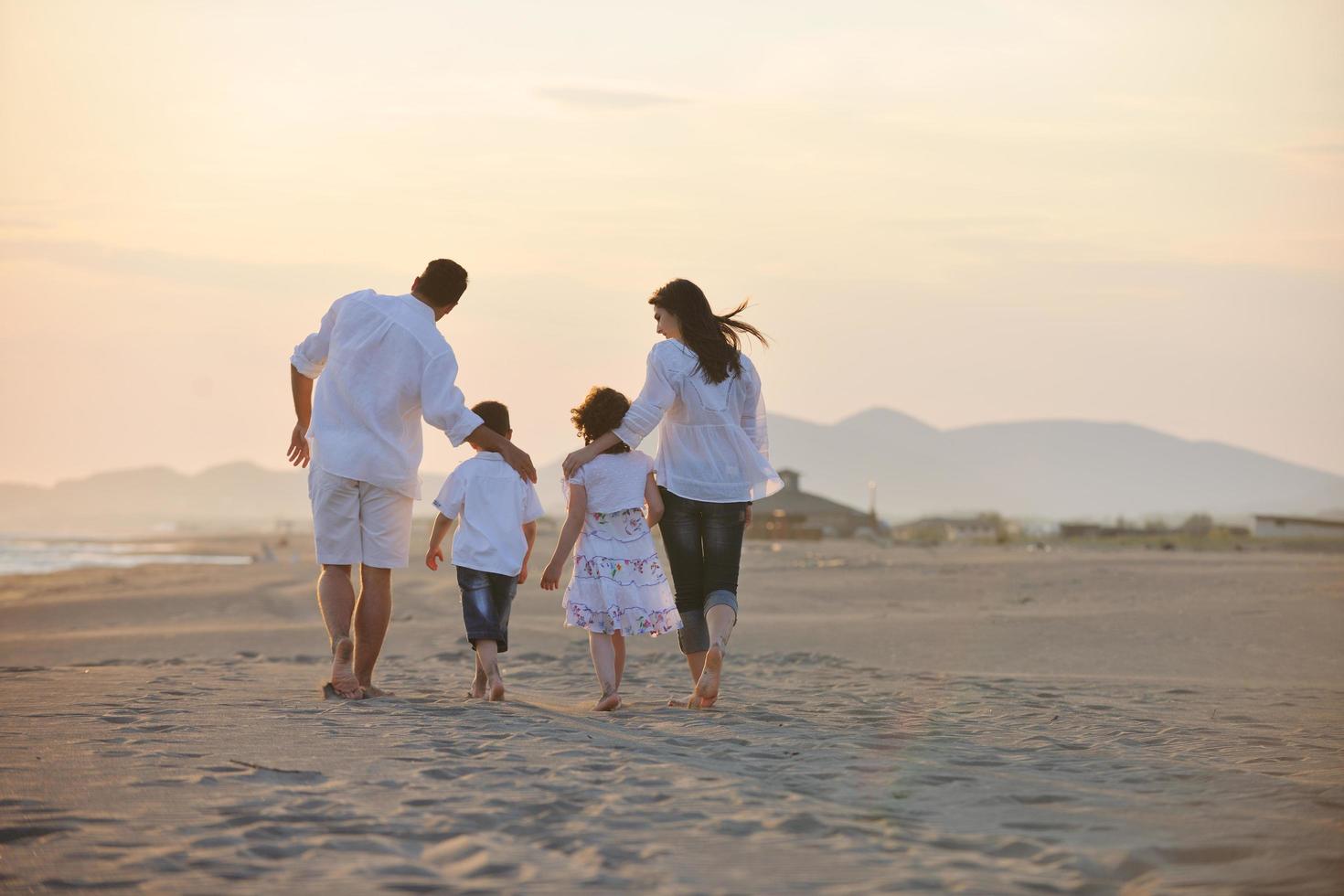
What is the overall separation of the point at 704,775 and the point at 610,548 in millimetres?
2240

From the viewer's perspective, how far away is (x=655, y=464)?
6.26m

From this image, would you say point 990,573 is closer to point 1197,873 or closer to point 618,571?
point 618,571

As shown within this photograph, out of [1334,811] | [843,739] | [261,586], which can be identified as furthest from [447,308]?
[261,586]

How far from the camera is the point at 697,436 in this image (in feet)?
20.2

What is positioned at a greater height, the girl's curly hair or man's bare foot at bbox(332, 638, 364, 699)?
the girl's curly hair

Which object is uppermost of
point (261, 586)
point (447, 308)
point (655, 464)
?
point (447, 308)

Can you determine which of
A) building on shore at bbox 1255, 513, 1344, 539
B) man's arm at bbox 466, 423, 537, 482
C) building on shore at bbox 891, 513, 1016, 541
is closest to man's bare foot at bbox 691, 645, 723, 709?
man's arm at bbox 466, 423, 537, 482

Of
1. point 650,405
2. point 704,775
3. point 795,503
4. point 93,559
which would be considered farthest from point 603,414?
point 93,559

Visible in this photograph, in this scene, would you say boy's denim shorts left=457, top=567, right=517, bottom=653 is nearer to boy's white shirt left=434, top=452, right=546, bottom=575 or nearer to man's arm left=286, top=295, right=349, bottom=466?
boy's white shirt left=434, top=452, right=546, bottom=575

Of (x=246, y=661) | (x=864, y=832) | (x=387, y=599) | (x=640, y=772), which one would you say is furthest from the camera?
(x=246, y=661)

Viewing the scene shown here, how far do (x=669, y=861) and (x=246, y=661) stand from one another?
7.01m

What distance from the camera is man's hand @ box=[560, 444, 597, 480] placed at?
239 inches

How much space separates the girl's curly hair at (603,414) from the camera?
616 centimetres

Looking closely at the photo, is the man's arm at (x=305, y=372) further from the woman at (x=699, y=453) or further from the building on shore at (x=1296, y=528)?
the building on shore at (x=1296, y=528)
